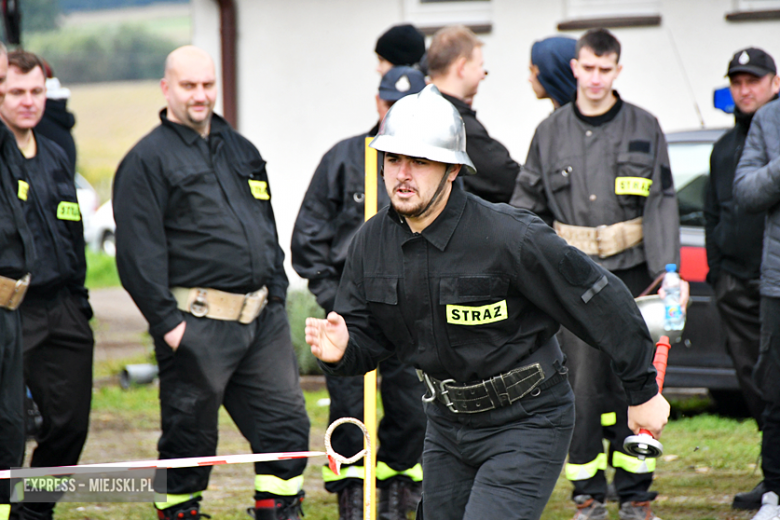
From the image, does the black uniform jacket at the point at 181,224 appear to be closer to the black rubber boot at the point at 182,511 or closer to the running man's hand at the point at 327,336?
the black rubber boot at the point at 182,511

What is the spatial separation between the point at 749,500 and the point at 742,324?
40.2 inches

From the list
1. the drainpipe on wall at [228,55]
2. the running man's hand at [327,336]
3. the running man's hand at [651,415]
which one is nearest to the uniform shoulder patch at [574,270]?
the running man's hand at [651,415]

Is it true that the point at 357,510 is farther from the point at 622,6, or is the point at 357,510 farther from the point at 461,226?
the point at 622,6

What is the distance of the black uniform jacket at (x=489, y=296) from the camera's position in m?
3.41

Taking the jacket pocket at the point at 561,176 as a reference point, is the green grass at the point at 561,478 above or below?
below

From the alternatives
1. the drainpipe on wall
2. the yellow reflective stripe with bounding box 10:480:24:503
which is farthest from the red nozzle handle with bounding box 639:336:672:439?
the drainpipe on wall

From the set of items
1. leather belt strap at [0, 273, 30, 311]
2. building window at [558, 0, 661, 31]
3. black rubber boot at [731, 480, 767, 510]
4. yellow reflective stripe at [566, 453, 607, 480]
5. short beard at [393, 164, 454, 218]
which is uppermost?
building window at [558, 0, 661, 31]

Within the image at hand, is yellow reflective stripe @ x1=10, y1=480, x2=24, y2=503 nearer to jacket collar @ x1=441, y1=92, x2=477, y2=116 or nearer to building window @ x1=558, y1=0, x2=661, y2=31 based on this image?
jacket collar @ x1=441, y1=92, x2=477, y2=116

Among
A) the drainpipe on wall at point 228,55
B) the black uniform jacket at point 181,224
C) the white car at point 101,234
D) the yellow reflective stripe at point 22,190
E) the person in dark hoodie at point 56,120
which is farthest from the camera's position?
the white car at point 101,234

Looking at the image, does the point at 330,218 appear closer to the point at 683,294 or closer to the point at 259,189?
the point at 259,189

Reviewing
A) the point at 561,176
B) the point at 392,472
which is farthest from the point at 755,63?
the point at 392,472

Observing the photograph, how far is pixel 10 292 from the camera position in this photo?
4508 millimetres

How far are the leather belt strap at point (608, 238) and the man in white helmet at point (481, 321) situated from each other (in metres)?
1.89

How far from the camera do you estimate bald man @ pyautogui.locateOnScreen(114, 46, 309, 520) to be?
16.2 ft
